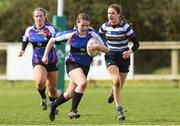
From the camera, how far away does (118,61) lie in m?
13.5

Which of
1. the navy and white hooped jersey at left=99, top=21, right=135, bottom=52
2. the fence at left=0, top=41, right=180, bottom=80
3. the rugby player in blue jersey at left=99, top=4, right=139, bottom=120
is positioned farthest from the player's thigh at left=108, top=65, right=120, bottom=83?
the fence at left=0, top=41, right=180, bottom=80

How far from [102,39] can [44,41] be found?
1.61m

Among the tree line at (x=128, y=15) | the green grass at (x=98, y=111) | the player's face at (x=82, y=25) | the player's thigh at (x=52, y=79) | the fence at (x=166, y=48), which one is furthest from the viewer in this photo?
the tree line at (x=128, y=15)

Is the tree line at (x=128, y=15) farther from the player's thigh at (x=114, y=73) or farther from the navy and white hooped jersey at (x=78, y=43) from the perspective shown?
the navy and white hooped jersey at (x=78, y=43)

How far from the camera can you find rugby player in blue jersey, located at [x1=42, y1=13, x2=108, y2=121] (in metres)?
12.2

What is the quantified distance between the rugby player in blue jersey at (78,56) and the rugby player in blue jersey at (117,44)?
845 mm

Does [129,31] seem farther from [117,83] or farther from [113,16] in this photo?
[117,83]

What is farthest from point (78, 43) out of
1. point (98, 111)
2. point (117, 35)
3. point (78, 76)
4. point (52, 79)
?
point (98, 111)

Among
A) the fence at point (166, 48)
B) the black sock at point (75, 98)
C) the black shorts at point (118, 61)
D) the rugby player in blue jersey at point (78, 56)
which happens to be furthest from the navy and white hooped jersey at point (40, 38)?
the fence at point (166, 48)

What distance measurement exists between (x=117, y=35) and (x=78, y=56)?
48.2 inches

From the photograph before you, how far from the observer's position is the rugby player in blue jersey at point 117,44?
43.1 feet

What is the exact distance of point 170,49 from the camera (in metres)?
27.9

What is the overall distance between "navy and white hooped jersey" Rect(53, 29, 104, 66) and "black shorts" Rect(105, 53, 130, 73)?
982mm

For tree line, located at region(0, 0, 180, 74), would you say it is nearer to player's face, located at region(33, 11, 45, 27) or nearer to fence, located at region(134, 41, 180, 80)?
fence, located at region(134, 41, 180, 80)
